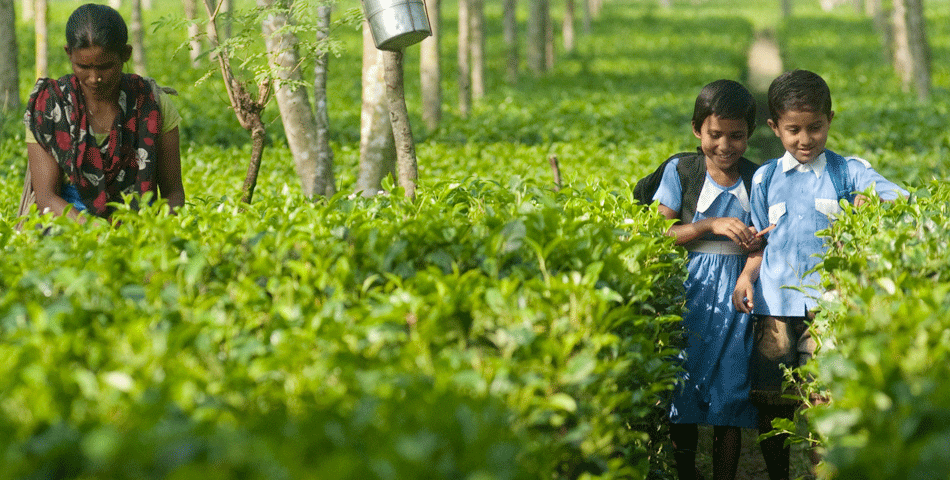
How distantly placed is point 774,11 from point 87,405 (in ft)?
179

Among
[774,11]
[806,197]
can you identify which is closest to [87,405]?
[806,197]

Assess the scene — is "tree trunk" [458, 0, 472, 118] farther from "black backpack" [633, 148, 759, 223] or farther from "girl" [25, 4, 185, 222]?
"girl" [25, 4, 185, 222]

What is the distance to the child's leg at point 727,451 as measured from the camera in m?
4.03

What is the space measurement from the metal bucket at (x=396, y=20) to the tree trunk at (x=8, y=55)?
886 cm

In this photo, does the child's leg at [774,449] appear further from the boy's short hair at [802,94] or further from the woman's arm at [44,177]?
the woman's arm at [44,177]

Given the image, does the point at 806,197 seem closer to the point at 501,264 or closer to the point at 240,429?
the point at 501,264

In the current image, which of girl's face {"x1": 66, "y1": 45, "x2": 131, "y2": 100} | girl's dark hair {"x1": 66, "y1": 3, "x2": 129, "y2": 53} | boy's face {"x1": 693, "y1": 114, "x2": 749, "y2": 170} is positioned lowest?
boy's face {"x1": 693, "y1": 114, "x2": 749, "y2": 170}

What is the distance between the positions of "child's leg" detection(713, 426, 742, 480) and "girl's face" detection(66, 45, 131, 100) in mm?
2874

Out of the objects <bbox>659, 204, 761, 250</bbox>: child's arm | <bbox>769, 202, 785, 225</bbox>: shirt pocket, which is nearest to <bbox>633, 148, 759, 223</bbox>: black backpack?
<bbox>659, 204, 761, 250</bbox>: child's arm

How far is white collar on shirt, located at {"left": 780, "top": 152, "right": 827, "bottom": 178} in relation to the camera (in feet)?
12.6

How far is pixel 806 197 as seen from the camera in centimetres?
380

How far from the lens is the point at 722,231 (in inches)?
151

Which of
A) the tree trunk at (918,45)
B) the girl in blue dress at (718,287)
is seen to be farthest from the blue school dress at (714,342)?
the tree trunk at (918,45)

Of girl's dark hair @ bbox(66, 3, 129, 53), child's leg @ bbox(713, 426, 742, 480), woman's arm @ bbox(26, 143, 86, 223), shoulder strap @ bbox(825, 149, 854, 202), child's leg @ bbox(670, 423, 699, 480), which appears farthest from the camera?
child's leg @ bbox(670, 423, 699, 480)
